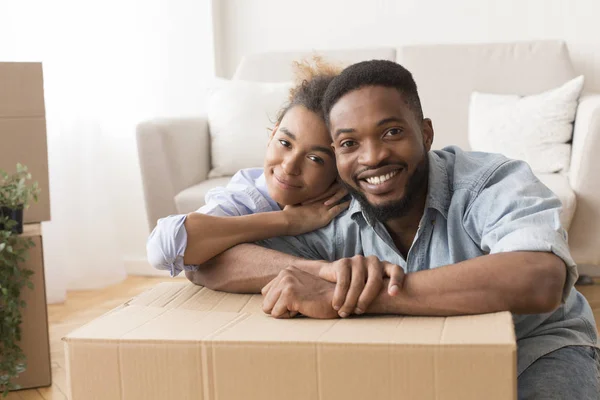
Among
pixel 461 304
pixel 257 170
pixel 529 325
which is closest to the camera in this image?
pixel 461 304

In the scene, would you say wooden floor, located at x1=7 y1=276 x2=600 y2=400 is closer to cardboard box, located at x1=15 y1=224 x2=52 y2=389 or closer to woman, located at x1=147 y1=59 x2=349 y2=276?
cardboard box, located at x1=15 y1=224 x2=52 y2=389

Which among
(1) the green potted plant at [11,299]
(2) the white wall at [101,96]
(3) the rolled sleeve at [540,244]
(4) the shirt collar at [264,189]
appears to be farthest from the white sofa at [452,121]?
(3) the rolled sleeve at [540,244]

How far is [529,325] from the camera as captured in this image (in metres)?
1.15

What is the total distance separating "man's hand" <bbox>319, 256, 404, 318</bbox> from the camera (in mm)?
982

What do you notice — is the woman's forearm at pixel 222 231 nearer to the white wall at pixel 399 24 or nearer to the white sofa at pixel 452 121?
the white sofa at pixel 452 121

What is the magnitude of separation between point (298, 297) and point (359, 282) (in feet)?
0.26

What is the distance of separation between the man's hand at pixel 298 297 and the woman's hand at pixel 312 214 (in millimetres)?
291

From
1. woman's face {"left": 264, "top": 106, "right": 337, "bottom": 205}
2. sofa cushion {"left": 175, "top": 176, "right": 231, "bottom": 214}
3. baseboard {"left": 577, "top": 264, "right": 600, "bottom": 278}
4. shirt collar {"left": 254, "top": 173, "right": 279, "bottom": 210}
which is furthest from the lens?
baseboard {"left": 577, "top": 264, "right": 600, "bottom": 278}

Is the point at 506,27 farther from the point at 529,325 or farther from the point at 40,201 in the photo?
the point at 529,325

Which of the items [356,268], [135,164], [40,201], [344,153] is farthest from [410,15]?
[356,268]

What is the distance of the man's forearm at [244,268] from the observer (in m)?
1.18

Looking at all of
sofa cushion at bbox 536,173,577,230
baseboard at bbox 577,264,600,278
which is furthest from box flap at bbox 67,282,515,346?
baseboard at bbox 577,264,600,278

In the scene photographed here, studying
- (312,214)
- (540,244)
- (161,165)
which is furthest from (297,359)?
(161,165)

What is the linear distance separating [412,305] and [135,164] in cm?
272
